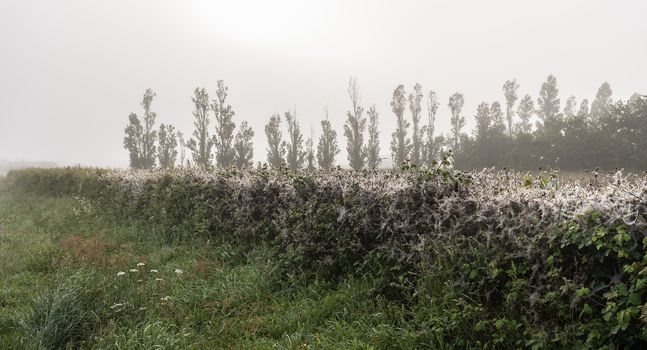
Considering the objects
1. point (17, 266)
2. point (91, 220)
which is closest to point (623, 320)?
point (17, 266)

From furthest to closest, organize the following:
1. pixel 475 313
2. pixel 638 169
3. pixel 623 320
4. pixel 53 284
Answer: pixel 638 169, pixel 53 284, pixel 475 313, pixel 623 320

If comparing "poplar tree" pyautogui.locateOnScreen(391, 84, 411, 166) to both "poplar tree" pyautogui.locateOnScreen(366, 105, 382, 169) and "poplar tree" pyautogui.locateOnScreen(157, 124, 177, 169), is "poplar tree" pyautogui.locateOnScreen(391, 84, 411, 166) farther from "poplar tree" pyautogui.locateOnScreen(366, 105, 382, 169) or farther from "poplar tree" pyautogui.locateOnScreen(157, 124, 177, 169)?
"poplar tree" pyautogui.locateOnScreen(157, 124, 177, 169)

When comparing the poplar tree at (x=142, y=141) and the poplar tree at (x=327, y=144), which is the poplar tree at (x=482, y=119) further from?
the poplar tree at (x=142, y=141)

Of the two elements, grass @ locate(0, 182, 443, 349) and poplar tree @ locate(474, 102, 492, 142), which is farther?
poplar tree @ locate(474, 102, 492, 142)

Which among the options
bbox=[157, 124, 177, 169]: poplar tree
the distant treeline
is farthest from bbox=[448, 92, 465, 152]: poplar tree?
bbox=[157, 124, 177, 169]: poplar tree

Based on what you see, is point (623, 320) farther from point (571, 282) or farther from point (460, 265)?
point (460, 265)

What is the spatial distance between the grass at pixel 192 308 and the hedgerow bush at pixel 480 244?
31cm

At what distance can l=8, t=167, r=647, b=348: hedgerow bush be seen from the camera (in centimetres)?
367

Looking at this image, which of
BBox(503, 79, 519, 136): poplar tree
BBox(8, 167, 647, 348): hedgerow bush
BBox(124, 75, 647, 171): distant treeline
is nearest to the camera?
BBox(8, 167, 647, 348): hedgerow bush

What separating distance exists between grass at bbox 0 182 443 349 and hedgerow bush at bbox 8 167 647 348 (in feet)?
1.01

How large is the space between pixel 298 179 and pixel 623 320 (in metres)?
5.41

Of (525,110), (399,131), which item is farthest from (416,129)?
(525,110)

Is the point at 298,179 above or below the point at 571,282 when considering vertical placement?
above

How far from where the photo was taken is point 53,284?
6.70m
